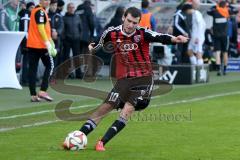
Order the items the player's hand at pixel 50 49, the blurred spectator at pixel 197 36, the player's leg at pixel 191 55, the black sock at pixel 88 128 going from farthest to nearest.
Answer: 1. the player's leg at pixel 191 55
2. the blurred spectator at pixel 197 36
3. the player's hand at pixel 50 49
4. the black sock at pixel 88 128

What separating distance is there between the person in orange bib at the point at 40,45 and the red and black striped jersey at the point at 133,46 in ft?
16.3

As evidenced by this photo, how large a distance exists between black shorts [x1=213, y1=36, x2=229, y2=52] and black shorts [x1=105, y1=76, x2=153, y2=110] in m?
13.5

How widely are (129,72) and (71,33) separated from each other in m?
10.9

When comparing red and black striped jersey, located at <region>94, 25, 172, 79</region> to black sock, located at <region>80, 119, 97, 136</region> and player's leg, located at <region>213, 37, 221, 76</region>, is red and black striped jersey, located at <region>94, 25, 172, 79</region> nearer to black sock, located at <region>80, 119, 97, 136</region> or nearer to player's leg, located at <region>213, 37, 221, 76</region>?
black sock, located at <region>80, 119, 97, 136</region>

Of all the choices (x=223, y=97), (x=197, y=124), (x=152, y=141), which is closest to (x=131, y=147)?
(x=152, y=141)

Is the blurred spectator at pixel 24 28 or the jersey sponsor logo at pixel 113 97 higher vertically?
the jersey sponsor logo at pixel 113 97

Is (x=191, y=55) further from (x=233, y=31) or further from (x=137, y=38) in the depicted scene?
(x=137, y=38)

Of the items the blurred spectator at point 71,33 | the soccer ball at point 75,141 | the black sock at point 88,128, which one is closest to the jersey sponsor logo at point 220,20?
the blurred spectator at point 71,33

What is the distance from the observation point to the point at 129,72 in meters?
10.5

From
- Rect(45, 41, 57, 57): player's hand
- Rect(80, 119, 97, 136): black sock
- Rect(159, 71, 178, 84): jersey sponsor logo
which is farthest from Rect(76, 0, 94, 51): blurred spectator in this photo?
Rect(80, 119, 97, 136): black sock

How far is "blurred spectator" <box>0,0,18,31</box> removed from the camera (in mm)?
19812

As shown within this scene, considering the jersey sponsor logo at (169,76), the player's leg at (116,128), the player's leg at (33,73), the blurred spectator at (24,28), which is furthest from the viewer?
the jersey sponsor logo at (169,76)

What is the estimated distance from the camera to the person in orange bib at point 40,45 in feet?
50.7

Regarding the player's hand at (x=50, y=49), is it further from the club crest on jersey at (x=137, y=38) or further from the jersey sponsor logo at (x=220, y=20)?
the jersey sponsor logo at (x=220, y=20)
